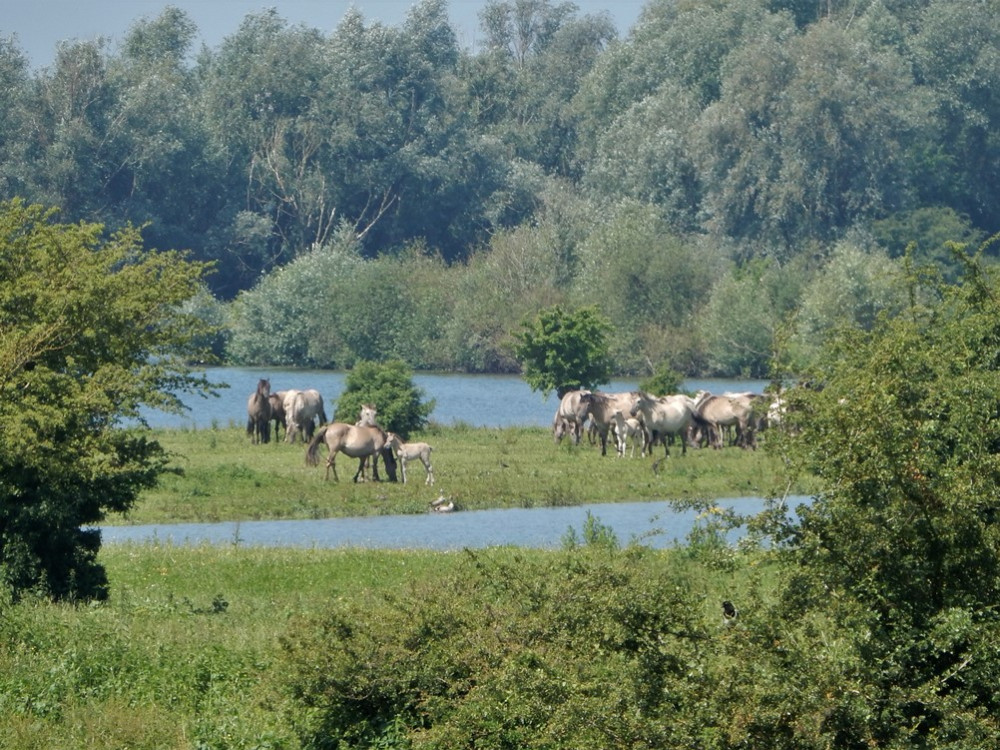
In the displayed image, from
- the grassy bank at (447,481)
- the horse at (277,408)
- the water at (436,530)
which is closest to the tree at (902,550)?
the water at (436,530)

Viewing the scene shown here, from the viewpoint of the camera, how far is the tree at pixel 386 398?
35469mm

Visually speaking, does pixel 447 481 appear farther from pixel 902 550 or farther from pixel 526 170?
pixel 526 170

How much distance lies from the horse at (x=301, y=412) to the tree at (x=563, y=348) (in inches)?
318

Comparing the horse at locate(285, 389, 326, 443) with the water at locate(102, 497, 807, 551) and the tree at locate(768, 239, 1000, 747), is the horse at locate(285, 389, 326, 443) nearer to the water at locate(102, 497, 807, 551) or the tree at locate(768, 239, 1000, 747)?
the water at locate(102, 497, 807, 551)

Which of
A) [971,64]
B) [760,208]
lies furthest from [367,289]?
[971,64]

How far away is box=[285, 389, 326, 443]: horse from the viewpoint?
1470 inches

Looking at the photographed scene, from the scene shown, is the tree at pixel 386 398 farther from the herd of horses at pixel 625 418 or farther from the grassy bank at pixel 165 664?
the grassy bank at pixel 165 664

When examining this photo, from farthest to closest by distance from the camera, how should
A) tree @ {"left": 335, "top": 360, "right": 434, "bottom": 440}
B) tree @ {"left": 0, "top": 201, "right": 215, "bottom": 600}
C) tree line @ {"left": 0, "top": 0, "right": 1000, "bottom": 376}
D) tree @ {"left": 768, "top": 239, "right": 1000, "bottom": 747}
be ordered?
1. tree line @ {"left": 0, "top": 0, "right": 1000, "bottom": 376}
2. tree @ {"left": 335, "top": 360, "right": 434, "bottom": 440}
3. tree @ {"left": 0, "top": 201, "right": 215, "bottom": 600}
4. tree @ {"left": 768, "top": 239, "right": 1000, "bottom": 747}

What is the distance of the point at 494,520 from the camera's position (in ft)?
88.2

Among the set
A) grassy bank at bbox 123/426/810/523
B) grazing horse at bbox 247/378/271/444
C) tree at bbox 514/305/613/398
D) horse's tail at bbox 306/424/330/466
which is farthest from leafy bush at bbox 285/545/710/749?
tree at bbox 514/305/613/398

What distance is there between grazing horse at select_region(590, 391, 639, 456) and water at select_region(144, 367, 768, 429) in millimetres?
7666

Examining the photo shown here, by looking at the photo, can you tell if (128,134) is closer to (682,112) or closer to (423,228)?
(423,228)

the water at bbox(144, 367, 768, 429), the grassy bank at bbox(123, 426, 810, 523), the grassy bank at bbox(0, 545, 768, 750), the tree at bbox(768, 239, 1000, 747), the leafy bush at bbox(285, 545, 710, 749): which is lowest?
the water at bbox(144, 367, 768, 429)

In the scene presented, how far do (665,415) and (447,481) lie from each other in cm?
685
